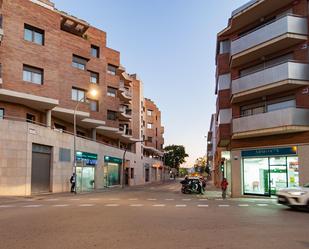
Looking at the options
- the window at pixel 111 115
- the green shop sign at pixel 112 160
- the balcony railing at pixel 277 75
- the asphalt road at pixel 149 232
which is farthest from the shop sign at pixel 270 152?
the window at pixel 111 115

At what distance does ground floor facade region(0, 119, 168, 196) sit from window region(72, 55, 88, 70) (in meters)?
7.77

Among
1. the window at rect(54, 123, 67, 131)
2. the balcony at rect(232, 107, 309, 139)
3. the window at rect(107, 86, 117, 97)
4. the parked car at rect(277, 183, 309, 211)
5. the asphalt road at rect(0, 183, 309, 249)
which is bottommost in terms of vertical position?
the asphalt road at rect(0, 183, 309, 249)

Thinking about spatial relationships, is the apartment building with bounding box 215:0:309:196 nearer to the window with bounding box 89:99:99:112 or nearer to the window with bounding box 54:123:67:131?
the window with bounding box 54:123:67:131

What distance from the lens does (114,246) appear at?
8.16 metres

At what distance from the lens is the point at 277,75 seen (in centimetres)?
2595

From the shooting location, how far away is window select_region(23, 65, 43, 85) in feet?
106

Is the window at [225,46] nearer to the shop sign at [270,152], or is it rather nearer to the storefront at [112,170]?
the shop sign at [270,152]

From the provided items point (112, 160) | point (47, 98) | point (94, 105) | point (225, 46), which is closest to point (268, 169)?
point (225, 46)

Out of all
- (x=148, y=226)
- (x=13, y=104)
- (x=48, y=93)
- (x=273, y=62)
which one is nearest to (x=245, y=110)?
(x=273, y=62)

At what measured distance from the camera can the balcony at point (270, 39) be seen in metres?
25.7

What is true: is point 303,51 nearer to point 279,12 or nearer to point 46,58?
point 279,12

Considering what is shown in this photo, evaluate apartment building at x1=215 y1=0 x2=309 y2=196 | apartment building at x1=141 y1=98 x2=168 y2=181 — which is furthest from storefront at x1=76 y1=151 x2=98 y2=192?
apartment building at x1=141 y1=98 x2=168 y2=181

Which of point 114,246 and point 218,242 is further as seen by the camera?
point 218,242

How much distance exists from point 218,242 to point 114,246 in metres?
2.30
